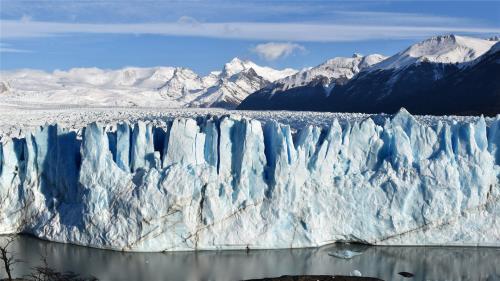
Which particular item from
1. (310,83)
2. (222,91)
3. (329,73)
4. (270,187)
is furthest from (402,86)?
(222,91)

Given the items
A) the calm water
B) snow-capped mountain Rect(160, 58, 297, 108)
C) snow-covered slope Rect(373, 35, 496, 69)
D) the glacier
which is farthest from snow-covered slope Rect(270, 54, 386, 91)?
the calm water

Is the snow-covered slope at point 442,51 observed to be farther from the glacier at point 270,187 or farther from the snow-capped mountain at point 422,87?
the glacier at point 270,187

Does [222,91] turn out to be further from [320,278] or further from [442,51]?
[320,278]

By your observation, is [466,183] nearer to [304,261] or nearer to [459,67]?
[304,261]

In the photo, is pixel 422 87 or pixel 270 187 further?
pixel 422 87

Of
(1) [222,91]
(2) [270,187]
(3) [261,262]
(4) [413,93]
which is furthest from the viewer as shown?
(1) [222,91]

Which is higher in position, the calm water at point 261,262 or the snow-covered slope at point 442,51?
the snow-covered slope at point 442,51

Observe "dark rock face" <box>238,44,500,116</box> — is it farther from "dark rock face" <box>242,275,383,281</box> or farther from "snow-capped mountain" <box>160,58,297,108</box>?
"snow-capped mountain" <box>160,58,297,108</box>

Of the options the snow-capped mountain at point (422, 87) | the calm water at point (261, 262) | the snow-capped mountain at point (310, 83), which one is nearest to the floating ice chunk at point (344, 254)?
the calm water at point (261, 262)
